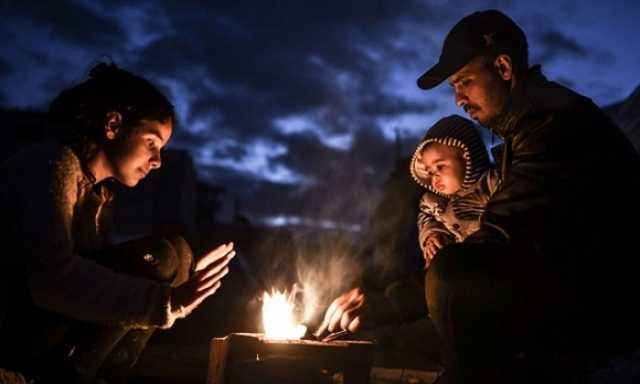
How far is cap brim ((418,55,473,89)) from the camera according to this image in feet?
11.1

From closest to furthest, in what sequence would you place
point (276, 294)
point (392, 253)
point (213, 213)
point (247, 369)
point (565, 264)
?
1. point (565, 264)
2. point (247, 369)
3. point (276, 294)
4. point (392, 253)
5. point (213, 213)

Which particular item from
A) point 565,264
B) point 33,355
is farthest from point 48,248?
point 565,264

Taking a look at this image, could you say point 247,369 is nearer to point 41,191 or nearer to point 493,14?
point 41,191

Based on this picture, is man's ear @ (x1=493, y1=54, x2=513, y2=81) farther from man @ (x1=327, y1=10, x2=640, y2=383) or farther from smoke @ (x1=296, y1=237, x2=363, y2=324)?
smoke @ (x1=296, y1=237, x2=363, y2=324)

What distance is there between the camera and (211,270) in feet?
8.96

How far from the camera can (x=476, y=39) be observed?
336 centimetres

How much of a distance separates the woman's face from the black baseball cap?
203 centimetres

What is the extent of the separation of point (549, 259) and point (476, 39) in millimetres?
1746

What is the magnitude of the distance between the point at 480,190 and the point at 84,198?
9.82ft

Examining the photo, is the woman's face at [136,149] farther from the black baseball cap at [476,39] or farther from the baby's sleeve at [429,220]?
the baby's sleeve at [429,220]

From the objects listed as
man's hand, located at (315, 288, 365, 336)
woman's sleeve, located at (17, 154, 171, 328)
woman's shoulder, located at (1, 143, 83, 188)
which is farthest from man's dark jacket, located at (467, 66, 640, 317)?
woman's shoulder, located at (1, 143, 83, 188)

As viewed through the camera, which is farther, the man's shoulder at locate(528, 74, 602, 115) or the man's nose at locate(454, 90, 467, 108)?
the man's nose at locate(454, 90, 467, 108)

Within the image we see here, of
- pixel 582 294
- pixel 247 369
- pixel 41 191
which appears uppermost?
pixel 41 191

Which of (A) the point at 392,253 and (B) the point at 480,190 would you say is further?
(A) the point at 392,253
